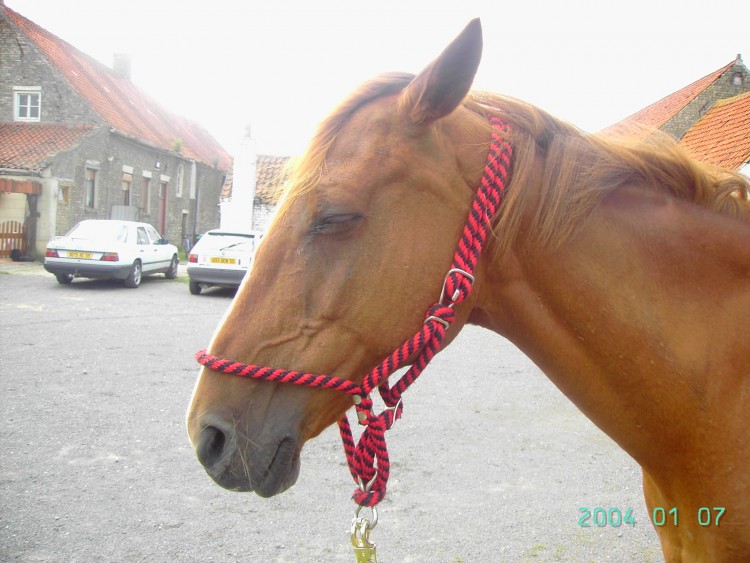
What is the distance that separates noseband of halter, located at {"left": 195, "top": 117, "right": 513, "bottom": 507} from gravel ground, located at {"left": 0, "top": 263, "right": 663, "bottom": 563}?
178cm

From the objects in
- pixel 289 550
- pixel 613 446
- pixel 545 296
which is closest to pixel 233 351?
pixel 545 296

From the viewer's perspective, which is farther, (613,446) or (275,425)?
(613,446)

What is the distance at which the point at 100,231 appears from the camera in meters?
13.8

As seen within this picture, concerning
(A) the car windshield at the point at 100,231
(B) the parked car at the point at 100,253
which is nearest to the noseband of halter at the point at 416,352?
(B) the parked car at the point at 100,253

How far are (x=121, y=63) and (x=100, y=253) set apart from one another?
25007mm

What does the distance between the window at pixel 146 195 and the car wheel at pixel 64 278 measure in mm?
15240

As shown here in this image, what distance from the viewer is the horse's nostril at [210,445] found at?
1347mm

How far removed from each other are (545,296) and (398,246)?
427 mm

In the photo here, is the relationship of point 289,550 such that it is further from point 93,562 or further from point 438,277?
point 438,277

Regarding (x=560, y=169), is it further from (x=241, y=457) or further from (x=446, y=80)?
(x=241, y=457)

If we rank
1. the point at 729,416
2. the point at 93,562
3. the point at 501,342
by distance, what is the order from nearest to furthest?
the point at 729,416 < the point at 93,562 < the point at 501,342

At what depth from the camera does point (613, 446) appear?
4641 mm

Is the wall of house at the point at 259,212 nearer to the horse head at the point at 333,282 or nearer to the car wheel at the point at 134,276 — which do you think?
the car wheel at the point at 134,276

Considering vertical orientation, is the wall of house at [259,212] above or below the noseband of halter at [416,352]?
below
